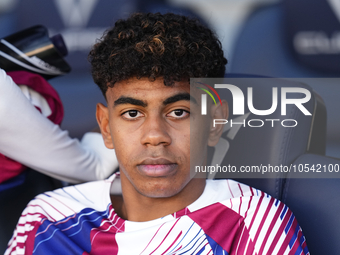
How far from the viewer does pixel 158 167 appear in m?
0.96

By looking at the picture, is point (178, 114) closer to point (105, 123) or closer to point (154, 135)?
point (154, 135)

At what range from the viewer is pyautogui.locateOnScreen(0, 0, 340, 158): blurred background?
2350mm

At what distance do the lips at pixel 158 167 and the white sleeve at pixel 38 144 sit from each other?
369 millimetres

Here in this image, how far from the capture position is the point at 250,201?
101 centimetres

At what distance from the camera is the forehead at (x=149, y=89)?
0.99m

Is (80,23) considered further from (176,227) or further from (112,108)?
(176,227)

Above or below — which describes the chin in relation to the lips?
below

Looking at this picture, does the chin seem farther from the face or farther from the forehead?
the forehead

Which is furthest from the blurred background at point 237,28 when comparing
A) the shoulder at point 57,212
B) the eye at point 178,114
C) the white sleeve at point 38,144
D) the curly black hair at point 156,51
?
the eye at point 178,114

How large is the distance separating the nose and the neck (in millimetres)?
173

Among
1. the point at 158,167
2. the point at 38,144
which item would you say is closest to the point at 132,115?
the point at 158,167

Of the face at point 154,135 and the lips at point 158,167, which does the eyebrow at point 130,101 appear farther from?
the lips at point 158,167

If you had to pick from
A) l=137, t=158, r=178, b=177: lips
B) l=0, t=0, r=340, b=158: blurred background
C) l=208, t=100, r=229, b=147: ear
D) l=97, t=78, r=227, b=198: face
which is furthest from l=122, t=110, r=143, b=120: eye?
l=0, t=0, r=340, b=158: blurred background

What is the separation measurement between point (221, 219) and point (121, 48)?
1.73 ft
